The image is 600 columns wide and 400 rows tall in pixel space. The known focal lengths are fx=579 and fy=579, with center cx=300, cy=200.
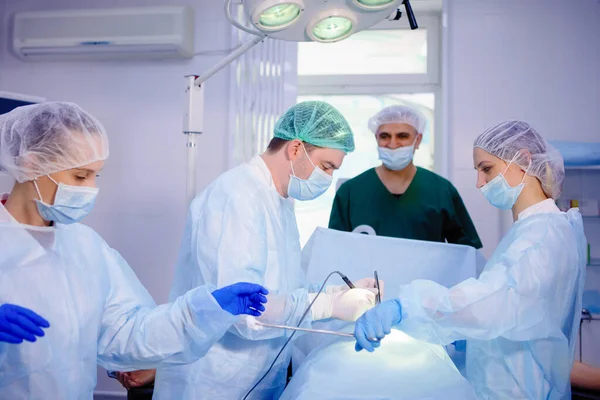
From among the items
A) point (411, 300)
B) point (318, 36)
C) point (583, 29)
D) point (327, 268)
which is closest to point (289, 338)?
point (411, 300)

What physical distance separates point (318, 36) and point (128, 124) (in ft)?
7.26

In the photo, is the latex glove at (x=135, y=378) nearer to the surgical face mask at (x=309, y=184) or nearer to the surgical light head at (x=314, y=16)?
the surgical face mask at (x=309, y=184)

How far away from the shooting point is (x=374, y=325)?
1.33 m

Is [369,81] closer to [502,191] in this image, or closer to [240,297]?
[502,191]

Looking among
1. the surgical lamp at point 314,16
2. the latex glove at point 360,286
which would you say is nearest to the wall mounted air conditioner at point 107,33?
the surgical lamp at point 314,16

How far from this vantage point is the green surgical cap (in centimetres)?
162

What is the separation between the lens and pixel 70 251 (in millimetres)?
1267

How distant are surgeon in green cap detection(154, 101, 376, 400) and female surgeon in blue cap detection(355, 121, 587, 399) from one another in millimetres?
174

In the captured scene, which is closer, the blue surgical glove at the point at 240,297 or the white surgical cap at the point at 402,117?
the blue surgical glove at the point at 240,297

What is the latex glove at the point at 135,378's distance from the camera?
1955 mm

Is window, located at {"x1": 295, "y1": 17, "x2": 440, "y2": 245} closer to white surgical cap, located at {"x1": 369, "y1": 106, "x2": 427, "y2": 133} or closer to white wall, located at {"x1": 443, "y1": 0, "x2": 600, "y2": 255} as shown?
white wall, located at {"x1": 443, "y1": 0, "x2": 600, "y2": 255}

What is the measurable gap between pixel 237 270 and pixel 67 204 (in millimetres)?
412

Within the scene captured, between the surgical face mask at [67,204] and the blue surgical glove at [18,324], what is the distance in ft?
0.76

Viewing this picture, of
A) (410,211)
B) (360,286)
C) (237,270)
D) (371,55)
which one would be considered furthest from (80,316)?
(371,55)
